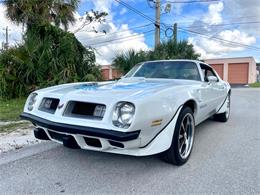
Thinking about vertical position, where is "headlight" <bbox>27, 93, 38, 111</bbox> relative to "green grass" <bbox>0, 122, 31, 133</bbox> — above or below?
above

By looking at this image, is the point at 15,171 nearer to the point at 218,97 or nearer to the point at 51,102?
the point at 51,102

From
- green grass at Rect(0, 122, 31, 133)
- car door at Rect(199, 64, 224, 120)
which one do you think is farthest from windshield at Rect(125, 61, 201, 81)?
green grass at Rect(0, 122, 31, 133)

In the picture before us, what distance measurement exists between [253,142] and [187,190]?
2.22m

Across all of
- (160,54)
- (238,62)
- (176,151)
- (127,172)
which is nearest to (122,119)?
(127,172)

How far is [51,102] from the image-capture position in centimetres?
326

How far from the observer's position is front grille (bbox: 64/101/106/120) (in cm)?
274

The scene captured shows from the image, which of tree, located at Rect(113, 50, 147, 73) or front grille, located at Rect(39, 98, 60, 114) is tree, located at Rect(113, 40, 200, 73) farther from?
front grille, located at Rect(39, 98, 60, 114)

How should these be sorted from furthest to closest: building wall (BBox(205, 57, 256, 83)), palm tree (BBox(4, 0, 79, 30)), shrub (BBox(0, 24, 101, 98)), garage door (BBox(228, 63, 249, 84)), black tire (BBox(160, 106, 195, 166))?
garage door (BBox(228, 63, 249, 84)) < building wall (BBox(205, 57, 256, 83)) < palm tree (BBox(4, 0, 79, 30)) < shrub (BBox(0, 24, 101, 98)) < black tire (BBox(160, 106, 195, 166))

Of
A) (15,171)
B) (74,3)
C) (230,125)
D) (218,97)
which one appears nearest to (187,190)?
(15,171)

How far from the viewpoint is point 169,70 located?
4.56m

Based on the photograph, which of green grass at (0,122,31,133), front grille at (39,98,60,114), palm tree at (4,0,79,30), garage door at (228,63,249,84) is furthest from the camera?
garage door at (228,63,249,84)

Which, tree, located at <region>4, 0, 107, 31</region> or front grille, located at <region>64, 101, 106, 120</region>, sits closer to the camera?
front grille, located at <region>64, 101, 106, 120</region>

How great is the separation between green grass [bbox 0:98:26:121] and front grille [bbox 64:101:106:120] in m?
3.82

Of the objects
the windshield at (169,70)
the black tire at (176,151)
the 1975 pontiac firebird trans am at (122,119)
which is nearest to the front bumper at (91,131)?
the 1975 pontiac firebird trans am at (122,119)
